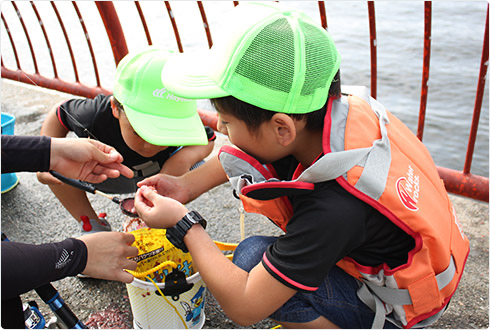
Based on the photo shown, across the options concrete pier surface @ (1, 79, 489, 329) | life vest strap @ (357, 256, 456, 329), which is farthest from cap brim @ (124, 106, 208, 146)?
life vest strap @ (357, 256, 456, 329)

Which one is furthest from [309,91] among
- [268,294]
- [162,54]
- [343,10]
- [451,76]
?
[343,10]

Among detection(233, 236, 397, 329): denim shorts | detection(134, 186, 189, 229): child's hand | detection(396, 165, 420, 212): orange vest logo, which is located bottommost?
detection(233, 236, 397, 329): denim shorts

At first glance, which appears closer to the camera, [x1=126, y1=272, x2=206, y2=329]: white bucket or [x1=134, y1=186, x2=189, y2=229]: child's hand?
[x1=134, y1=186, x2=189, y2=229]: child's hand

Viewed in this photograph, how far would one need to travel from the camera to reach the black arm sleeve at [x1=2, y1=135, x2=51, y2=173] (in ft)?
6.26

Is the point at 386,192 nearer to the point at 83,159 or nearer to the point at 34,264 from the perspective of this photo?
the point at 34,264

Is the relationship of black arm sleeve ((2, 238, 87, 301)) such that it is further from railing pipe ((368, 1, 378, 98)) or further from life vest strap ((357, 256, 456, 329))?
railing pipe ((368, 1, 378, 98))

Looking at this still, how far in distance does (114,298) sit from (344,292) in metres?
1.10

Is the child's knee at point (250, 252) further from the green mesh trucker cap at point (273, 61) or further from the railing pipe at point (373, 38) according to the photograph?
the railing pipe at point (373, 38)

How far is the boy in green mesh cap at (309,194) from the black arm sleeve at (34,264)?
0.29 m

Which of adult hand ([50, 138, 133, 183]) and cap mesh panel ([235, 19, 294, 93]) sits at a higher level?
cap mesh panel ([235, 19, 294, 93])

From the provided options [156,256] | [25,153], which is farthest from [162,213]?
[25,153]

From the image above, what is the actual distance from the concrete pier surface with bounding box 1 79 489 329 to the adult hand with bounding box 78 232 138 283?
0.73 feet

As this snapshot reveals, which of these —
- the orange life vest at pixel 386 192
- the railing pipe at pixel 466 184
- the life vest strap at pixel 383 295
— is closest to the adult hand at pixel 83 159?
the orange life vest at pixel 386 192

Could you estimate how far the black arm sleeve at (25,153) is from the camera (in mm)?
1908
